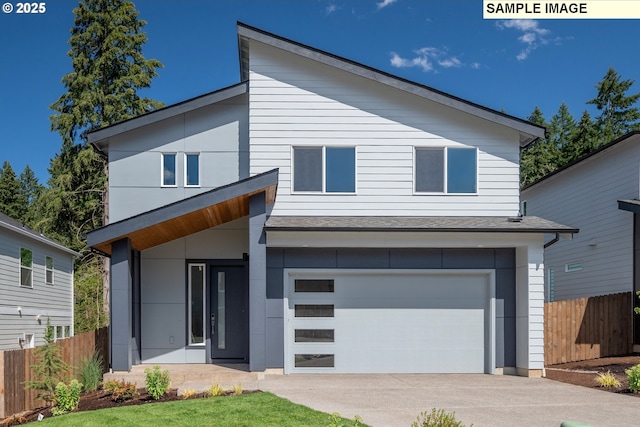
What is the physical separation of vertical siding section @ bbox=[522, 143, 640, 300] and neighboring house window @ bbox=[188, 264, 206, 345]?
1176 cm

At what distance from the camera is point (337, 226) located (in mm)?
12266

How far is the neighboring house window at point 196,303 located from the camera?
547 inches

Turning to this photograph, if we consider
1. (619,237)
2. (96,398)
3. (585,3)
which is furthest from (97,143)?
(619,237)

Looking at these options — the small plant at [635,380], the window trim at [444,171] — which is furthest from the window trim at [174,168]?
the small plant at [635,380]

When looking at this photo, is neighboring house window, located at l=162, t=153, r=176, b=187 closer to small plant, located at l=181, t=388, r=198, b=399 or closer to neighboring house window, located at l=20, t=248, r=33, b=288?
small plant, located at l=181, t=388, r=198, b=399

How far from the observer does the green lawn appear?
7676 millimetres

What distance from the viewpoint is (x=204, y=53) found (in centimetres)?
2166

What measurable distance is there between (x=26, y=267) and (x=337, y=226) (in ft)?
40.7

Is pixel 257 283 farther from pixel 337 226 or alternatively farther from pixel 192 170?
pixel 192 170

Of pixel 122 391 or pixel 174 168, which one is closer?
pixel 122 391

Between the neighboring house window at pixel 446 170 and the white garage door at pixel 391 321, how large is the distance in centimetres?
197

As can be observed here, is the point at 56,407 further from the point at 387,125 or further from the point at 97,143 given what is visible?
the point at 387,125

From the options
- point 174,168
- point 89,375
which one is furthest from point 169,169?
point 89,375

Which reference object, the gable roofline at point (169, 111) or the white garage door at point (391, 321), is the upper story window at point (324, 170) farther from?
the gable roofline at point (169, 111)
